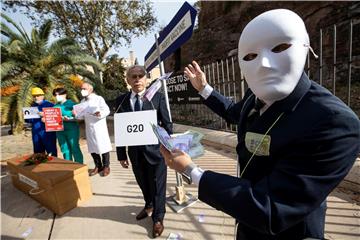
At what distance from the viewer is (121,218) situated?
2.95 metres

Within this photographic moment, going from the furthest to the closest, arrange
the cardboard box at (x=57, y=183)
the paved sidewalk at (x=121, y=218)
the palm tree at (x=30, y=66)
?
the palm tree at (x=30, y=66) → the cardboard box at (x=57, y=183) → the paved sidewalk at (x=121, y=218)

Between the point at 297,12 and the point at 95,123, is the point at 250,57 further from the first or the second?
the point at 297,12

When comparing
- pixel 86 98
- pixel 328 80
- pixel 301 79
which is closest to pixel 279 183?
pixel 301 79

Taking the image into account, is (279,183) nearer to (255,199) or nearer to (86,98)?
(255,199)

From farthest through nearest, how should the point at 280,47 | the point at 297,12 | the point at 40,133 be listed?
the point at 297,12
the point at 40,133
the point at 280,47

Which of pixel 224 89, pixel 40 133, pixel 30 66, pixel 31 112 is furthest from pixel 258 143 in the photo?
pixel 30 66

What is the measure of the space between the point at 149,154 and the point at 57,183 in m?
1.42

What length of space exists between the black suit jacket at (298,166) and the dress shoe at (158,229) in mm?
1807

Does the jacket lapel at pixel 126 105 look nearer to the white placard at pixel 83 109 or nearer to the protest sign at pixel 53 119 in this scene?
the white placard at pixel 83 109

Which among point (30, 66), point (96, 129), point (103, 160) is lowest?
point (103, 160)

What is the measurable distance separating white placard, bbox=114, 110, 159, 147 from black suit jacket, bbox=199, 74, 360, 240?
165 centimetres

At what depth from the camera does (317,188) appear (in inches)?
33.4

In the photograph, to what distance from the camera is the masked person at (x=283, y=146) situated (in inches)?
33.2

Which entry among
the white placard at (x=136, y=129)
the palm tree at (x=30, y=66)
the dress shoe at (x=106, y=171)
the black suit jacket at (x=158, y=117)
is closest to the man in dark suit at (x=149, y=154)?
the black suit jacket at (x=158, y=117)
